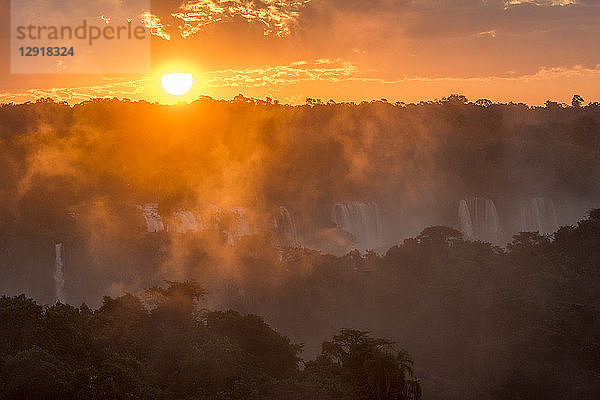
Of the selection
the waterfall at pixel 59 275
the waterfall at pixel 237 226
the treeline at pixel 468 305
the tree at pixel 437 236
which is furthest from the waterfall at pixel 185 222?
the tree at pixel 437 236

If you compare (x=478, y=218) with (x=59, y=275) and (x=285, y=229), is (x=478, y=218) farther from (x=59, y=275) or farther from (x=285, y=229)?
(x=59, y=275)

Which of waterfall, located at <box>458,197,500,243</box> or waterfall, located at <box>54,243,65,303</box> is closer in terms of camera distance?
waterfall, located at <box>54,243,65,303</box>

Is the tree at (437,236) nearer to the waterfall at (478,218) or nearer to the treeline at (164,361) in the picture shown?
the treeline at (164,361)

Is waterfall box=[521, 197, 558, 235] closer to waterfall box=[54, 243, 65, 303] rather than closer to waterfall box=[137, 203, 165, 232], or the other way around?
waterfall box=[137, 203, 165, 232]

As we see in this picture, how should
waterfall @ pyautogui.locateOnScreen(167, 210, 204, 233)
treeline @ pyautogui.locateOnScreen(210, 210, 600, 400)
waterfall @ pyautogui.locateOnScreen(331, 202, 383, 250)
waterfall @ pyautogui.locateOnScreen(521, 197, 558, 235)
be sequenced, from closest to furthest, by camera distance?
1. treeline @ pyautogui.locateOnScreen(210, 210, 600, 400)
2. waterfall @ pyautogui.locateOnScreen(167, 210, 204, 233)
3. waterfall @ pyautogui.locateOnScreen(331, 202, 383, 250)
4. waterfall @ pyautogui.locateOnScreen(521, 197, 558, 235)

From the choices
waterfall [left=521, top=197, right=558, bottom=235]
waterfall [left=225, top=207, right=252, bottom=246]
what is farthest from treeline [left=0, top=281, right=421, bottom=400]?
waterfall [left=521, top=197, right=558, bottom=235]

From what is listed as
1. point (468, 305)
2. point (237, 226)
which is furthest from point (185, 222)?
point (468, 305)
